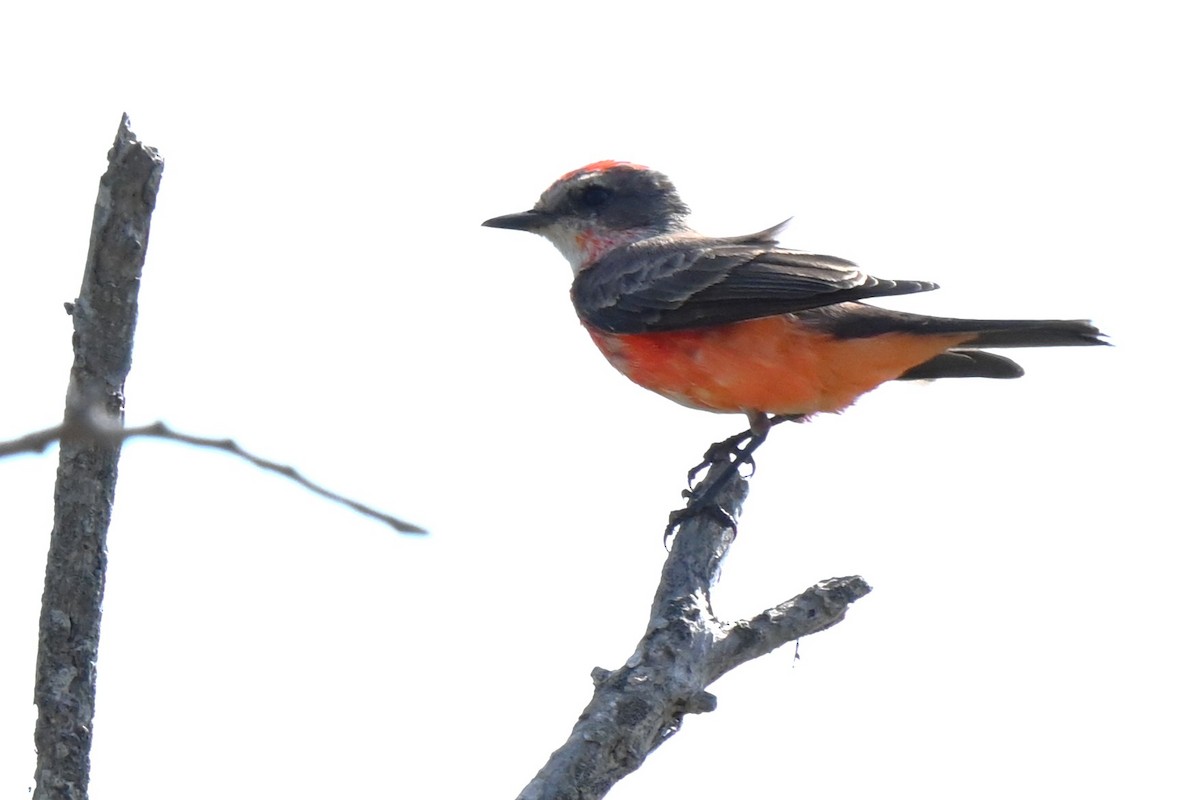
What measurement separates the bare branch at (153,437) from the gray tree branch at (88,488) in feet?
5.24

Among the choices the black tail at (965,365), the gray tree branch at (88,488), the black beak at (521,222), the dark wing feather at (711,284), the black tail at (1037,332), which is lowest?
the gray tree branch at (88,488)

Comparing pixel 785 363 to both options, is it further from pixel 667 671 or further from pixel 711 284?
pixel 667 671

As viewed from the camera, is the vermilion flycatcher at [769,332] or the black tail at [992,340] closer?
the black tail at [992,340]

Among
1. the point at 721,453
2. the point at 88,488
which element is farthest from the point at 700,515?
the point at 88,488

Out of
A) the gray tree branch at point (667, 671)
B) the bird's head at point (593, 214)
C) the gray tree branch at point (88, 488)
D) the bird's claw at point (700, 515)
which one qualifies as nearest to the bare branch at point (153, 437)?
the gray tree branch at point (88, 488)

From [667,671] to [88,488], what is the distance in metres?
2.20

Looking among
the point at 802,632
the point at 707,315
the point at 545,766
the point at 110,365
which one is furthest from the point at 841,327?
the point at 110,365

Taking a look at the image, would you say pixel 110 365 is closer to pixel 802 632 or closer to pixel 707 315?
pixel 802 632

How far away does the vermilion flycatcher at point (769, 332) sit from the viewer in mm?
7719

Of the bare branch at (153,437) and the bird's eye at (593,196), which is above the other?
the bird's eye at (593,196)

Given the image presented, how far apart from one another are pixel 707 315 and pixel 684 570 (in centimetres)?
230

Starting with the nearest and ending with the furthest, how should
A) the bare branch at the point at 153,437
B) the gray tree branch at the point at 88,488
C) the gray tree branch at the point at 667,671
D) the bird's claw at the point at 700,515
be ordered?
1. the bare branch at the point at 153,437
2. the gray tree branch at the point at 88,488
3. the gray tree branch at the point at 667,671
4. the bird's claw at the point at 700,515

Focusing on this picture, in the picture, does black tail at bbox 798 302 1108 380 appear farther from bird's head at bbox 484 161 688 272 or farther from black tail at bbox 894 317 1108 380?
bird's head at bbox 484 161 688 272

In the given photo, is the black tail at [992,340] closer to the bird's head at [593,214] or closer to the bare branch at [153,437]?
the bird's head at [593,214]
